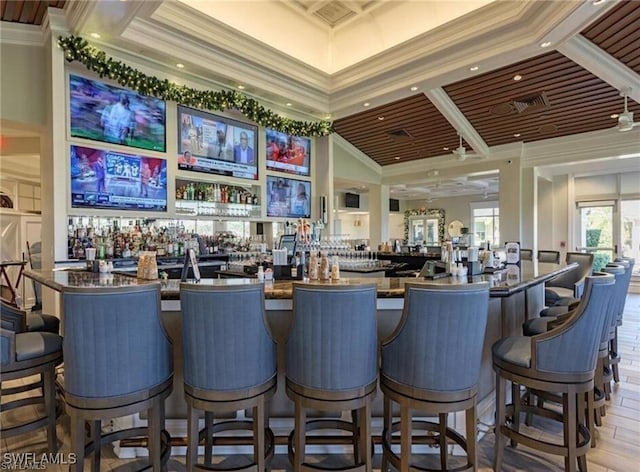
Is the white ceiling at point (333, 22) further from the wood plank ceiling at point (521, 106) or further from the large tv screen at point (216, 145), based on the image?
the large tv screen at point (216, 145)

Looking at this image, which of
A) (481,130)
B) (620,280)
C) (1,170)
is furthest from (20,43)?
(481,130)

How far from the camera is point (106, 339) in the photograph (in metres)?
1.80

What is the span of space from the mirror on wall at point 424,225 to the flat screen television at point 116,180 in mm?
11715

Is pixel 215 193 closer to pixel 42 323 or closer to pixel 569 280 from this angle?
pixel 42 323

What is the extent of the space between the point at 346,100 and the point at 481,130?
10.1 feet

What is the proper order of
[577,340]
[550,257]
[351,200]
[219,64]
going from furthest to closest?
[351,200]
[550,257]
[219,64]
[577,340]

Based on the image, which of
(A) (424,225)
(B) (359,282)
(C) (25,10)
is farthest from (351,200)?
(B) (359,282)

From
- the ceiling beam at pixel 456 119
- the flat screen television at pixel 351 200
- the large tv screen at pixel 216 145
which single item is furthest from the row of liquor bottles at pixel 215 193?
the flat screen television at pixel 351 200

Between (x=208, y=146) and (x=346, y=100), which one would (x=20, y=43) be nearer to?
(x=208, y=146)

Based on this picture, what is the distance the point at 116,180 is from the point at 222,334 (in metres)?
3.81

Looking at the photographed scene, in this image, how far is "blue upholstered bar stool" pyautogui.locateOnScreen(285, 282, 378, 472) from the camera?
1.82 metres

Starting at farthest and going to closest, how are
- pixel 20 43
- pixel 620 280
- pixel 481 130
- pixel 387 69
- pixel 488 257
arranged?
pixel 481 130, pixel 387 69, pixel 20 43, pixel 488 257, pixel 620 280

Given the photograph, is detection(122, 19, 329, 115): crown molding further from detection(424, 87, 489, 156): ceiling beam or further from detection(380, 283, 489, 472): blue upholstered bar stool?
detection(380, 283, 489, 472): blue upholstered bar stool

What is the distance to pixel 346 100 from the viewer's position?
634 cm
